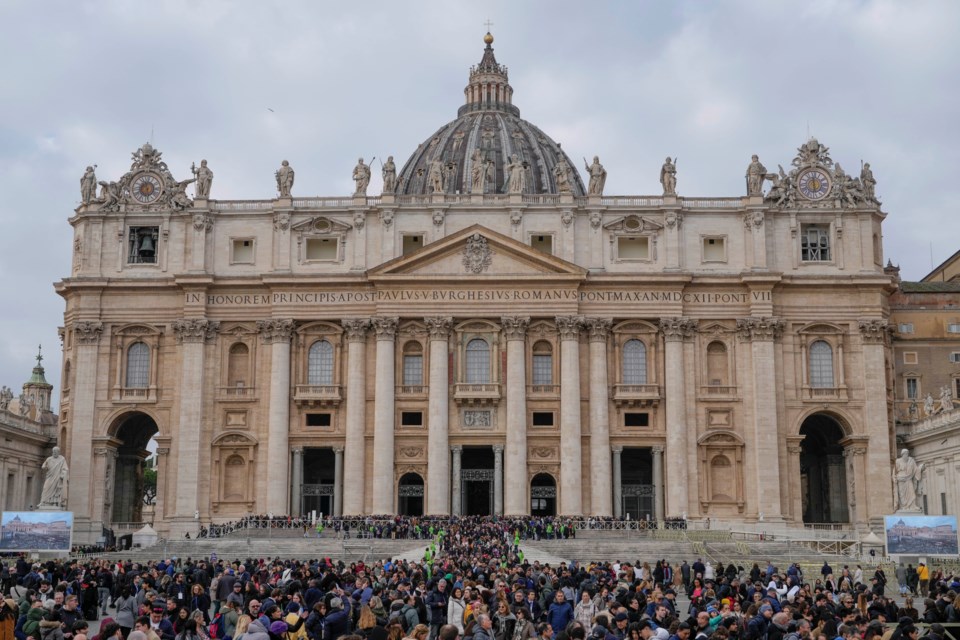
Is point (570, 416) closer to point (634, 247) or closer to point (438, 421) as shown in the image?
point (438, 421)

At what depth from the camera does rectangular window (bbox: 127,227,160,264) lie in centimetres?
7481

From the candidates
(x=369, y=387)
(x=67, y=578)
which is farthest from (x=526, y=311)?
(x=67, y=578)

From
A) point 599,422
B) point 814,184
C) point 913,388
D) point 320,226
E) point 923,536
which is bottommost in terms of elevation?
point 923,536

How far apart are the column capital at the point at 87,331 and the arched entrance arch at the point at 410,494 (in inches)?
795

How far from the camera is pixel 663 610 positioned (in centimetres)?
1967

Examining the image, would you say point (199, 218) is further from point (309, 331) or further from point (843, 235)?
point (843, 235)

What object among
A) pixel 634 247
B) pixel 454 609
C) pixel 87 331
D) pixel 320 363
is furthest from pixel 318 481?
pixel 454 609

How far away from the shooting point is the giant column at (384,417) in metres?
69.4

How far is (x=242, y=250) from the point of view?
7450 centimetres

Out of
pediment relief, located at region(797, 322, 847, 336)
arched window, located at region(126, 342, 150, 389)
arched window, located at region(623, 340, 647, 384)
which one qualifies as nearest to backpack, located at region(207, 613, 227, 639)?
arched window, located at region(623, 340, 647, 384)

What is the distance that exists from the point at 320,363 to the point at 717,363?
77.4 feet

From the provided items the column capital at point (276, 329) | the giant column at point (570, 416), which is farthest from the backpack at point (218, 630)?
the column capital at point (276, 329)

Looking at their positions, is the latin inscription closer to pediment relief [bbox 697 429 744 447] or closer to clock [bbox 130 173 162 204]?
clock [bbox 130 173 162 204]

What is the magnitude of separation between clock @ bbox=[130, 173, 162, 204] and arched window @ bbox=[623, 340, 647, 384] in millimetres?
30090
